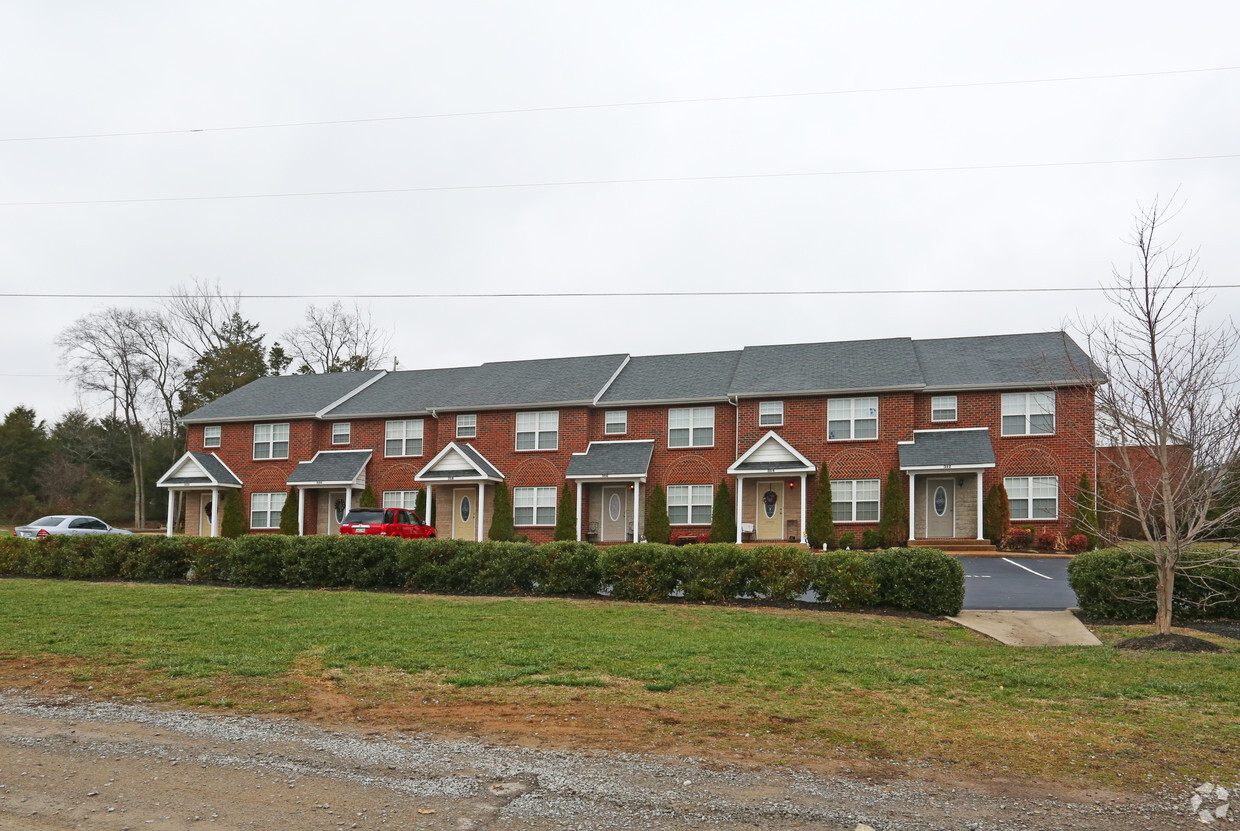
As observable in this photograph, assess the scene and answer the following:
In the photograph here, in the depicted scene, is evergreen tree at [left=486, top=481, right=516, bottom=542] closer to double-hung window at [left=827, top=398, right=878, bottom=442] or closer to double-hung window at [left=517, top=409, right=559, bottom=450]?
double-hung window at [left=517, top=409, right=559, bottom=450]

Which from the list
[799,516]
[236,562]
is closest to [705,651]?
[236,562]

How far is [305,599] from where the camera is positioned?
52.3 ft

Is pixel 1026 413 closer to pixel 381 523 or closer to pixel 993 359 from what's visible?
pixel 993 359

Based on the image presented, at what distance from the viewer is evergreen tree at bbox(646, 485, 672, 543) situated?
31562mm

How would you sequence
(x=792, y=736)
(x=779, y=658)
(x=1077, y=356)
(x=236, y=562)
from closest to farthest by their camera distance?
(x=792, y=736)
(x=779, y=658)
(x=236, y=562)
(x=1077, y=356)

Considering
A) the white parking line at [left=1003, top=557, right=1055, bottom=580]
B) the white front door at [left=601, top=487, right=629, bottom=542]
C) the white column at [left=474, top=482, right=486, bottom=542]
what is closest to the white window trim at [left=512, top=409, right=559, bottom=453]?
the white column at [left=474, top=482, right=486, bottom=542]

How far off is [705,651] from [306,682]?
175 inches

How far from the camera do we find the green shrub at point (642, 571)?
52.5 feet

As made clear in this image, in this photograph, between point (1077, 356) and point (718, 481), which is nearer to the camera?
point (1077, 356)

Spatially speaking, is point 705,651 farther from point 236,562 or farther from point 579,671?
point 236,562

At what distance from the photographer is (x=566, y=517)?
33.0 m

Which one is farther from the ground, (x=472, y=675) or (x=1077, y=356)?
(x=1077, y=356)

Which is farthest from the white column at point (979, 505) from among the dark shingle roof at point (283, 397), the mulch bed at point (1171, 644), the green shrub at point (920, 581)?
the dark shingle roof at point (283, 397)

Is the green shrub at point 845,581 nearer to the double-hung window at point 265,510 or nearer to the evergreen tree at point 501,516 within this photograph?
the evergreen tree at point 501,516
